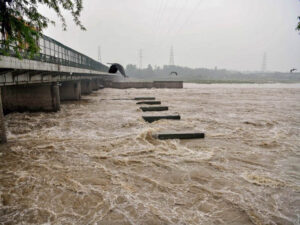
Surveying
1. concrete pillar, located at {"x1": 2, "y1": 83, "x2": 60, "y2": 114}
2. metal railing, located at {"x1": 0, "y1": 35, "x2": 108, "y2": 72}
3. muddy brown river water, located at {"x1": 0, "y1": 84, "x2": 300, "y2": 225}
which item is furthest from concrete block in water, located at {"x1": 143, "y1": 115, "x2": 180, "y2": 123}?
concrete pillar, located at {"x1": 2, "y1": 83, "x2": 60, "y2": 114}

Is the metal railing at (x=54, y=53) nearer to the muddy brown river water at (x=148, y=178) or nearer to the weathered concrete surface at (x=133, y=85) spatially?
the muddy brown river water at (x=148, y=178)

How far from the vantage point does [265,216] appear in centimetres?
593

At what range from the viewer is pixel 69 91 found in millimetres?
34562

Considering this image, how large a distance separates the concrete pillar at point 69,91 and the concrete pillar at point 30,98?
1078cm

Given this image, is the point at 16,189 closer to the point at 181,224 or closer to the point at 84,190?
the point at 84,190

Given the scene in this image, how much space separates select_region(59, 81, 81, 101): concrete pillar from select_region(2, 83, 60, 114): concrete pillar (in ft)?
35.4

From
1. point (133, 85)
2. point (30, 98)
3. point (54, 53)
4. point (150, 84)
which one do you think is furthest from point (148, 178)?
point (150, 84)

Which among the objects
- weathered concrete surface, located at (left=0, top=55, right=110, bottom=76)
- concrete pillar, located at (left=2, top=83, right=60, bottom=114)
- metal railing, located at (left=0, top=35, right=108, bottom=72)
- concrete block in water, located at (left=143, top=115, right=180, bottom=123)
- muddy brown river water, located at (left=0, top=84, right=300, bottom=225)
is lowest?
muddy brown river water, located at (left=0, top=84, right=300, bottom=225)

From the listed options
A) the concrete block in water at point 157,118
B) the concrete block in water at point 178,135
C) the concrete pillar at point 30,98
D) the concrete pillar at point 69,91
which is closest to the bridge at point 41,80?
the concrete pillar at point 30,98

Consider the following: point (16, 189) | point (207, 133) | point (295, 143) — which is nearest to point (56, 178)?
point (16, 189)

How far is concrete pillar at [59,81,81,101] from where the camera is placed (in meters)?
34.3

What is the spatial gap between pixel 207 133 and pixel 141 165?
22.5 feet

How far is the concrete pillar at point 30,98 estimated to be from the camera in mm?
22047

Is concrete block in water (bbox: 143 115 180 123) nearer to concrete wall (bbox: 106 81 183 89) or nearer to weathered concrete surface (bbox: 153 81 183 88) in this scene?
concrete wall (bbox: 106 81 183 89)
